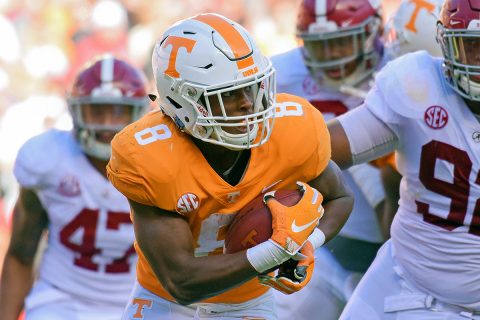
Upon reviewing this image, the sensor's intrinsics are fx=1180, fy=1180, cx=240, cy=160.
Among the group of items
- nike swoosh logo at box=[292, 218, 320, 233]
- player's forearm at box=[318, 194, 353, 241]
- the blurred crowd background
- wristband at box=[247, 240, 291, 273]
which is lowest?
the blurred crowd background

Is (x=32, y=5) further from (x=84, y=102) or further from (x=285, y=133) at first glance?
(x=285, y=133)

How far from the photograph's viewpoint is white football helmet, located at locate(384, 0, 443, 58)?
17.2 ft

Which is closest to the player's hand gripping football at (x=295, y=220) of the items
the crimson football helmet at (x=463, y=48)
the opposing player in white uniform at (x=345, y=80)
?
the crimson football helmet at (x=463, y=48)

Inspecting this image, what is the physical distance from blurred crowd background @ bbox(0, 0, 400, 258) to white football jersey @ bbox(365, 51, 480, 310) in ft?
21.3

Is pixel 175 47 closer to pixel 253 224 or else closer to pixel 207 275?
pixel 253 224

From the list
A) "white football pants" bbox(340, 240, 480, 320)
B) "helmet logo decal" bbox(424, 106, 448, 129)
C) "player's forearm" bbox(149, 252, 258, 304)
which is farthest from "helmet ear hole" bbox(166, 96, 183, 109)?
"white football pants" bbox(340, 240, 480, 320)

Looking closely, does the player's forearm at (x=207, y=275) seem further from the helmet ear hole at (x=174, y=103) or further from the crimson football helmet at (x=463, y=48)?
the crimson football helmet at (x=463, y=48)

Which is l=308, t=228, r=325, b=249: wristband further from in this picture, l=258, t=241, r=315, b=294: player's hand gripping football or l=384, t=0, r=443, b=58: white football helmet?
l=384, t=0, r=443, b=58: white football helmet

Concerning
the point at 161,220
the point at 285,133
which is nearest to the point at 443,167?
the point at 285,133

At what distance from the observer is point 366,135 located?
4.04m

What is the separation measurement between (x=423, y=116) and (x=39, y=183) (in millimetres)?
1894

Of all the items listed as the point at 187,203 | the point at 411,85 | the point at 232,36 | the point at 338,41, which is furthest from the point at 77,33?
the point at 187,203

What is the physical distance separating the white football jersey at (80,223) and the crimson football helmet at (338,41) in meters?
1.09

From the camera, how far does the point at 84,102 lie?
5383mm
